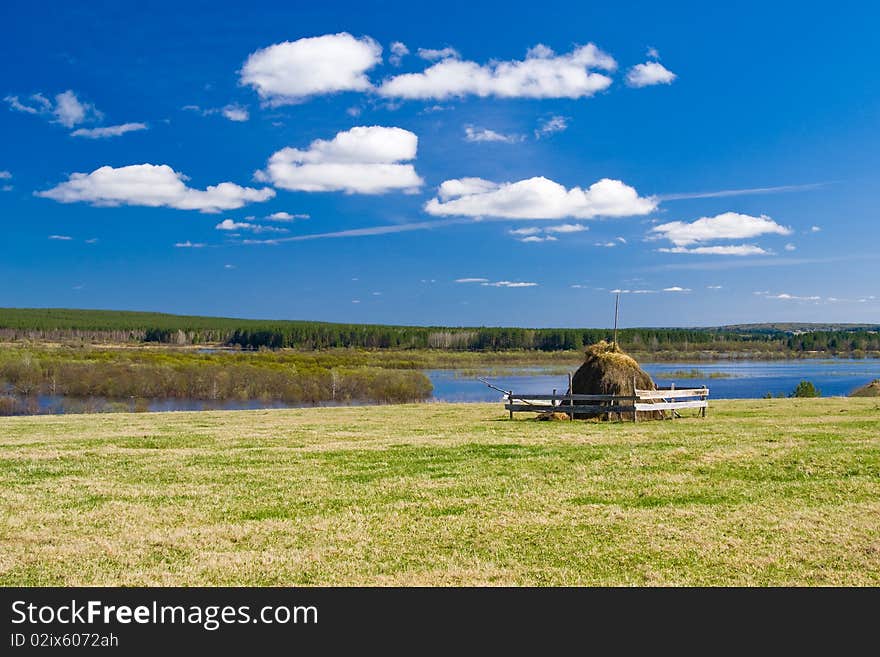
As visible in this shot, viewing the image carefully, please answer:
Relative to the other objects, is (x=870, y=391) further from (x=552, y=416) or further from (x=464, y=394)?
(x=464, y=394)

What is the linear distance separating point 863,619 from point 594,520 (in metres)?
4.00

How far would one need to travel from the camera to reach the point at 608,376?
29125mm

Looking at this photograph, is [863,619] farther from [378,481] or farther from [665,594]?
[378,481]

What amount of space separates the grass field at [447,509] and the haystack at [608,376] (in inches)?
299

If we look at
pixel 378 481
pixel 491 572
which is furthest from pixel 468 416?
pixel 491 572

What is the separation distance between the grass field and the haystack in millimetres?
7600

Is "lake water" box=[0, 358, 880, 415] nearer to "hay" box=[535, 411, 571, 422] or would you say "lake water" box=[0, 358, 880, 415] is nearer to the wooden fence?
the wooden fence

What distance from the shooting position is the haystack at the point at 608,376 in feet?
94.7

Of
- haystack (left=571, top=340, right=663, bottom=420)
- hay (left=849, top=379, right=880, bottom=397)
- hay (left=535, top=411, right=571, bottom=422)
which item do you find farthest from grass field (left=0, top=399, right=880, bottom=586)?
hay (left=849, top=379, right=880, bottom=397)

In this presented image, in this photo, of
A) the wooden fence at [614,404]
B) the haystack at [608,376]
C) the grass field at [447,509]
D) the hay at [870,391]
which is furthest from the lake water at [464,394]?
the grass field at [447,509]

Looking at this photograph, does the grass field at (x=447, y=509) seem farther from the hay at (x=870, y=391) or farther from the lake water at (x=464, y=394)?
the lake water at (x=464, y=394)

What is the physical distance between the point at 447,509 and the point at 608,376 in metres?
18.7

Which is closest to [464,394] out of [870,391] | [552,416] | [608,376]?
[870,391]

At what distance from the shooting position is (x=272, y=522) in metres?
11.0
